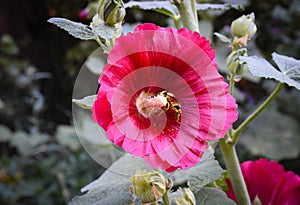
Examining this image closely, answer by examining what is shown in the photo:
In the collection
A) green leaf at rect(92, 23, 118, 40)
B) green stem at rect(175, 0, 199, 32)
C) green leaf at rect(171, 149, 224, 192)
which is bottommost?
→ green leaf at rect(171, 149, 224, 192)

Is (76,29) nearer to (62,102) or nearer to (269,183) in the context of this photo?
(269,183)

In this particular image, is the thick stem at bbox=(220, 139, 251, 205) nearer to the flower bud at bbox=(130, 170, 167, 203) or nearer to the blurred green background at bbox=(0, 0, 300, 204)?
the flower bud at bbox=(130, 170, 167, 203)

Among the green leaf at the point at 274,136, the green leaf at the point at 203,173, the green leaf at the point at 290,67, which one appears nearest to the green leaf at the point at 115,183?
the green leaf at the point at 203,173

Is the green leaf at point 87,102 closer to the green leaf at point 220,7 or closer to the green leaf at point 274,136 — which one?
the green leaf at point 220,7

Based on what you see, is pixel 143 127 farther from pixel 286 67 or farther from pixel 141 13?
pixel 141 13

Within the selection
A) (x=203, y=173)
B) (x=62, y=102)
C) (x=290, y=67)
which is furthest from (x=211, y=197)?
(x=62, y=102)

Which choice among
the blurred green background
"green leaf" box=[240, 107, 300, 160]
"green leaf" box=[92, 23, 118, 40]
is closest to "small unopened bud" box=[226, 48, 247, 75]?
"green leaf" box=[92, 23, 118, 40]

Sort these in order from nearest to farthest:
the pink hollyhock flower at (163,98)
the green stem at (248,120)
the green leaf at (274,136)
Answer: the pink hollyhock flower at (163,98) < the green stem at (248,120) < the green leaf at (274,136)
